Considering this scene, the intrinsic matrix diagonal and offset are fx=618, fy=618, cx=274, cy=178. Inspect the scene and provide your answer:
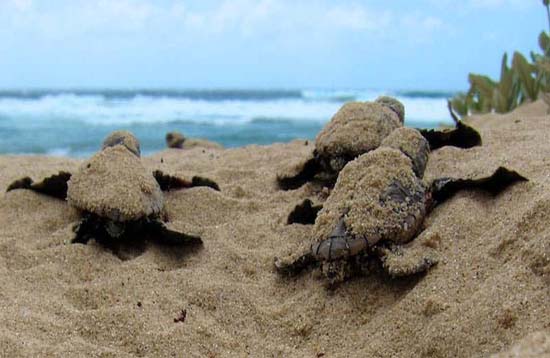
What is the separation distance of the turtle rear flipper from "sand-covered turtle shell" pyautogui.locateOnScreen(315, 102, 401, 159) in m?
1.33

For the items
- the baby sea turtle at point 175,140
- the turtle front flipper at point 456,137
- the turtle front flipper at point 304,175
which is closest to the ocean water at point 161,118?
the baby sea turtle at point 175,140

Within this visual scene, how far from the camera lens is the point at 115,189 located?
3816 mm

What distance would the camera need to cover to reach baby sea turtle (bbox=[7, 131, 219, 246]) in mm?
3701

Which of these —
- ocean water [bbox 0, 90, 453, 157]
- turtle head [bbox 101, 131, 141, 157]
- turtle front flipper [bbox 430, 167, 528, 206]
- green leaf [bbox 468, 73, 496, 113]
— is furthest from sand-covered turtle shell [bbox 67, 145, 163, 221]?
ocean water [bbox 0, 90, 453, 157]

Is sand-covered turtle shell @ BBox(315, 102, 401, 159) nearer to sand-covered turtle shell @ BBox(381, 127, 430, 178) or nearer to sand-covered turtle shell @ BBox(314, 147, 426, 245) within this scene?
sand-covered turtle shell @ BBox(381, 127, 430, 178)

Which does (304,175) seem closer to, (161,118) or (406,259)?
(406,259)

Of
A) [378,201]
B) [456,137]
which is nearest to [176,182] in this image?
[378,201]

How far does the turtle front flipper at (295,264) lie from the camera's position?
→ 330 centimetres

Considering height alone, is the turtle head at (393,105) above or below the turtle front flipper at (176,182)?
above

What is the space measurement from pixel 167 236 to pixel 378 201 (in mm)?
1309

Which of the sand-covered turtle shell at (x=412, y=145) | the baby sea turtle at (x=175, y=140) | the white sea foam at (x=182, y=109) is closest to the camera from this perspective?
the sand-covered turtle shell at (x=412, y=145)

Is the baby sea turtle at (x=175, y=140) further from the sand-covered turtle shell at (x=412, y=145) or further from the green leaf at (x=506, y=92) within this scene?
the sand-covered turtle shell at (x=412, y=145)

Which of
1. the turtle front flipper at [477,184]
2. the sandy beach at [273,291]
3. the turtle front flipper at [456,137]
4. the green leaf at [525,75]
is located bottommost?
the sandy beach at [273,291]

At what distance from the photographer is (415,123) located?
18750 millimetres
